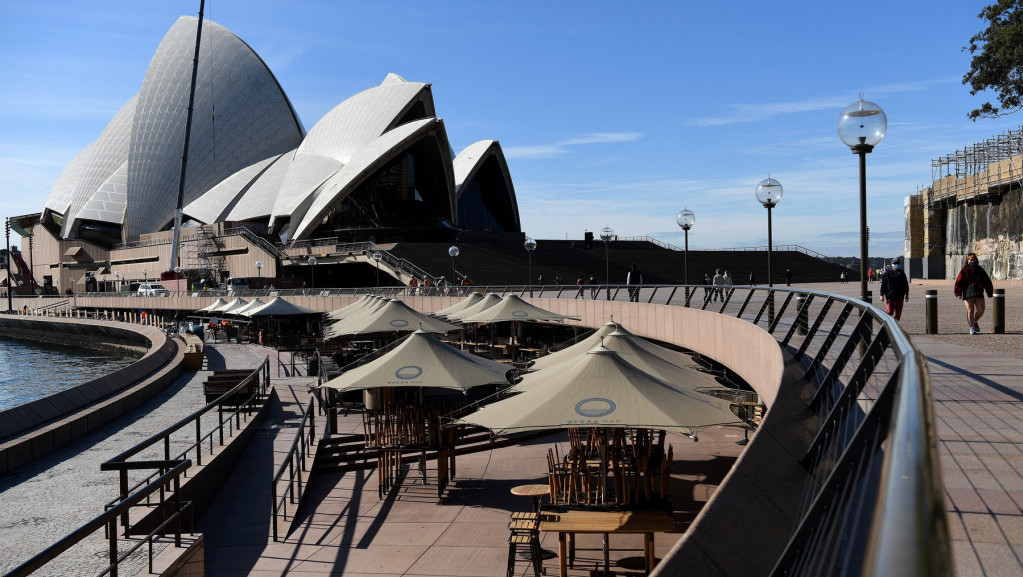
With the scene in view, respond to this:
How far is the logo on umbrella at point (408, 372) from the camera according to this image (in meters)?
11.7

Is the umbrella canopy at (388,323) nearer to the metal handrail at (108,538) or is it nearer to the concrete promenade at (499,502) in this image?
the concrete promenade at (499,502)

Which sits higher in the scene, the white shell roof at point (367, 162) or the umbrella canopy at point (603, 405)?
the white shell roof at point (367, 162)

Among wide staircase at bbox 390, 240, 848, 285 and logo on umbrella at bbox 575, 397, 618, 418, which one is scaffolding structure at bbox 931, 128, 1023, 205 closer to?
wide staircase at bbox 390, 240, 848, 285

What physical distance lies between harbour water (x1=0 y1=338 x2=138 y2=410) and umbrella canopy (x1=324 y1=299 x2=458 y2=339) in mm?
9812

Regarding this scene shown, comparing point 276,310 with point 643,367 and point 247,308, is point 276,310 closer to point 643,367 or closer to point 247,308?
point 247,308

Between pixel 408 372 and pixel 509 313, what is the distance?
8355 millimetres

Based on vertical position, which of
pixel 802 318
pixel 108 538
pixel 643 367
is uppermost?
pixel 802 318

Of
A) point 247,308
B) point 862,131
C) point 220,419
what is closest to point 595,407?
point 862,131

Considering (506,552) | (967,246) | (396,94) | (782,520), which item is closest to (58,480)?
(506,552)

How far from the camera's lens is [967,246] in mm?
35969

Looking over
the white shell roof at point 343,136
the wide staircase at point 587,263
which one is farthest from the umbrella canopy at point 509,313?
the white shell roof at point 343,136

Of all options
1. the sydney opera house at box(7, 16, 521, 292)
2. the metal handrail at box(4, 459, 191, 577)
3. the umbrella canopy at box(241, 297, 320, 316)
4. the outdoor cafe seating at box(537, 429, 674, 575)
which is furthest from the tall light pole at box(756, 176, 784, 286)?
the sydney opera house at box(7, 16, 521, 292)

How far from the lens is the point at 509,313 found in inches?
789

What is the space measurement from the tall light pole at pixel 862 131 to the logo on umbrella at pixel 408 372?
595 cm
